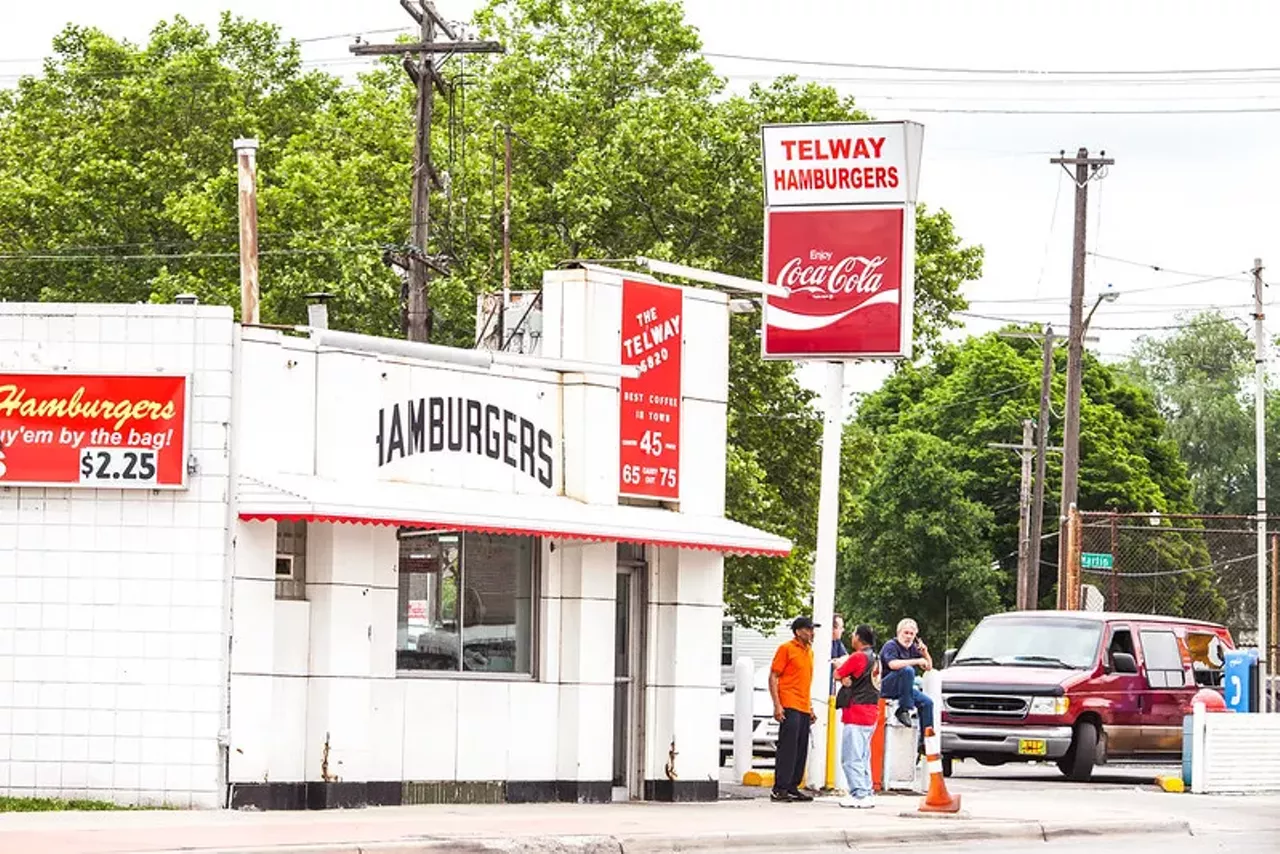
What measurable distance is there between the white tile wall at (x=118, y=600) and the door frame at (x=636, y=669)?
474 cm

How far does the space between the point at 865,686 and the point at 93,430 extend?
7.58 meters

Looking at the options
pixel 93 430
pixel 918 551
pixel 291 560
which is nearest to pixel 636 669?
pixel 291 560

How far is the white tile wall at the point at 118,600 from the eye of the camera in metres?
18.5

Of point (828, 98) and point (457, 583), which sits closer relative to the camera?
point (457, 583)

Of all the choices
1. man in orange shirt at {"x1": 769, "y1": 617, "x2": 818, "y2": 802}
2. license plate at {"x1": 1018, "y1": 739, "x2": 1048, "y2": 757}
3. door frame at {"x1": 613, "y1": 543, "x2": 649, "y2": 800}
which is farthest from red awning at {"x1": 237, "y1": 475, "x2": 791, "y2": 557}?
license plate at {"x1": 1018, "y1": 739, "x2": 1048, "y2": 757}

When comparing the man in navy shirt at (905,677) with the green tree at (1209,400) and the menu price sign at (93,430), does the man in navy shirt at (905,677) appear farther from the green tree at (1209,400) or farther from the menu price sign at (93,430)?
the green tree at (1209,400)

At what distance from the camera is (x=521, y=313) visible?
2306cm

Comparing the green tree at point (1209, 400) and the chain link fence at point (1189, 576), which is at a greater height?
the green tree at point (1209, 400)

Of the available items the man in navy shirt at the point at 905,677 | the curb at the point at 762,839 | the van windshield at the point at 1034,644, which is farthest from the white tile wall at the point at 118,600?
the van windshield at the point at 1034,644

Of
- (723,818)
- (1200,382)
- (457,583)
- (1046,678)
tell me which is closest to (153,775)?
(457,583)

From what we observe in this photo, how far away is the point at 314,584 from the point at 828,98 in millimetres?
28924

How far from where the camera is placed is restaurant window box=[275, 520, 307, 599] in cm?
1925

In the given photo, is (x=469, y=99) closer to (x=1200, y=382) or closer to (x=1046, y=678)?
(x=1046, y=678)

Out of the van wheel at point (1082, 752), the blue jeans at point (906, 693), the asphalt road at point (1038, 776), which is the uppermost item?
the blue jeans at point (906, 693)
